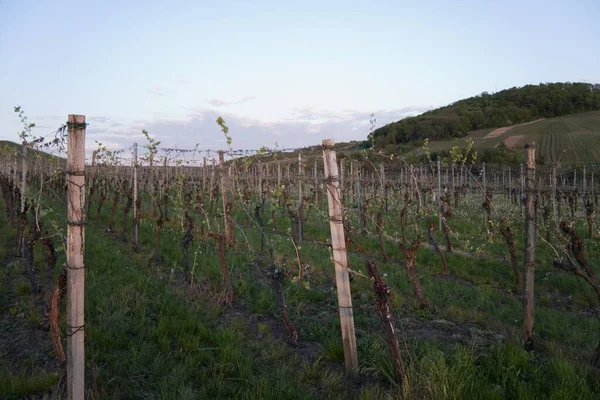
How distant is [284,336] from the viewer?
14.7ft

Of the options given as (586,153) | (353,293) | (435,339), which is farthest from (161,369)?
(586,153)

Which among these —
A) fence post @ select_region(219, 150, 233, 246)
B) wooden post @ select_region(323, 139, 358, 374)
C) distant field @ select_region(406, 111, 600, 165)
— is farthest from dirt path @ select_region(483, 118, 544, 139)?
wooden post @ select_region(323, 139, 358, 374)

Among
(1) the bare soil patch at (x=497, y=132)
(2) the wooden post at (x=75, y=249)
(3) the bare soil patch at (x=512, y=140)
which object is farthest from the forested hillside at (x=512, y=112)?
(2) the wooden post at (x=75, y=249)

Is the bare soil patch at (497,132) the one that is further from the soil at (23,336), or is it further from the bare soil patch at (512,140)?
the soil at (23,336)

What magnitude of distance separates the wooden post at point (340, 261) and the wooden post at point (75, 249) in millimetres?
1846

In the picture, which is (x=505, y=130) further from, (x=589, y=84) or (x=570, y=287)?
(x=570, y=287)

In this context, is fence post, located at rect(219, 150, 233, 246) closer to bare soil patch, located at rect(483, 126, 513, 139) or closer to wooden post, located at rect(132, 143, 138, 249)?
wooden post, located at rect(132, 143, 138, 249)

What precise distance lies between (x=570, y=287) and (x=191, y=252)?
20.3 ft

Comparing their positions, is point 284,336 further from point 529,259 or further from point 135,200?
point 135,200

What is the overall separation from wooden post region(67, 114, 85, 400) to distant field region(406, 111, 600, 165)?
104ft

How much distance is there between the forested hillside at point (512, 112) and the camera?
160ft

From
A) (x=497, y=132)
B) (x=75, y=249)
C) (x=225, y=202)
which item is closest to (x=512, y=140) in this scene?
(x=497, y=132)

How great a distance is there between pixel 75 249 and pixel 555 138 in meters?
45.5

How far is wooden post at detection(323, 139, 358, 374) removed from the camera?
12.0ft
